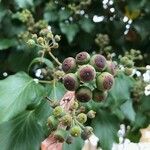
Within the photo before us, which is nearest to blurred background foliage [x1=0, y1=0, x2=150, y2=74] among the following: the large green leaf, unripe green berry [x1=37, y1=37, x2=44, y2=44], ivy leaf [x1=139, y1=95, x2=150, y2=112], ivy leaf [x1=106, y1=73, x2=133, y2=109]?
ivy leaf [x1=139, y1=95, x2=150, y2=112]

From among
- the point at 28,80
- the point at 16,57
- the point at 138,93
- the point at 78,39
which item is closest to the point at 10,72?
the point at 16,57

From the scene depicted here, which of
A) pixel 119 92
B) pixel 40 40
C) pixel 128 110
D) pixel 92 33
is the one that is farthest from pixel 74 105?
pixel 92 33

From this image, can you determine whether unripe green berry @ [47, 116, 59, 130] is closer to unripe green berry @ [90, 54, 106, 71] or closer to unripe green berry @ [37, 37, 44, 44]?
unripe green berry @ [90, 54, 106, 71]

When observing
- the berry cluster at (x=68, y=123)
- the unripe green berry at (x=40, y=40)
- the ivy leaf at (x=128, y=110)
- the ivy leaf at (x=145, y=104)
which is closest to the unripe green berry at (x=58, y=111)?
the berry cluster at (x=68, y=123)

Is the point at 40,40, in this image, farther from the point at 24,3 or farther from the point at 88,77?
the point at 24,3

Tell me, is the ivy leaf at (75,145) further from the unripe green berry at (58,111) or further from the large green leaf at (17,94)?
the unripe green berry at (58,111)

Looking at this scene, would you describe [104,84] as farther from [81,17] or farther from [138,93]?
[81,17]

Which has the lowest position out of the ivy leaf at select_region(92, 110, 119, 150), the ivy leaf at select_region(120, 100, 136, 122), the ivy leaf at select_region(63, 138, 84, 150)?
the ivy leaf at select_region(120, 100, 136, 122)
